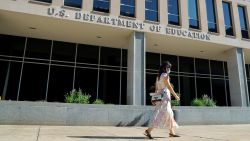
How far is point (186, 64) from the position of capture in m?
20.9

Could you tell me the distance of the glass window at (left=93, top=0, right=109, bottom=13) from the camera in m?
15.4

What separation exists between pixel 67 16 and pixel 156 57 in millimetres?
8643

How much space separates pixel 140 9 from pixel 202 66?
884 cm

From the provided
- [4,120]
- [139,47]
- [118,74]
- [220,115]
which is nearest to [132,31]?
[139,47]

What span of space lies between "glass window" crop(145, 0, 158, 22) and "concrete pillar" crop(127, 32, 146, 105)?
1586 millimetres

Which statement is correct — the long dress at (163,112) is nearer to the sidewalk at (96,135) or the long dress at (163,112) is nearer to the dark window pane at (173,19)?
the sidewalk at (96,135)

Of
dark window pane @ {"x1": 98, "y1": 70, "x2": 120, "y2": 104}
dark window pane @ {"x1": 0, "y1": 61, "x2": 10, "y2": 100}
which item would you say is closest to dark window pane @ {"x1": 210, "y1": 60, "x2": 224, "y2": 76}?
dark window pane @ {"x1": 98, "y1": 70, "x2": 120, "y2": 104}

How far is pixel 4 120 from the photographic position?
33.0 feet

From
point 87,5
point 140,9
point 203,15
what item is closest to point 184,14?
point 203,15

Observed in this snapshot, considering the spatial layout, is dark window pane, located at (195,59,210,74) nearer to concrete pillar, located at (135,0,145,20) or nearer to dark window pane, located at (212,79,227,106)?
dark window pane, located at (212,79,227,106)

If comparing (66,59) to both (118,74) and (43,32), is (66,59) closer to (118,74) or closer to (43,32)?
(43,32)

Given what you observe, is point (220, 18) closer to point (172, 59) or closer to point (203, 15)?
point (203, 15)

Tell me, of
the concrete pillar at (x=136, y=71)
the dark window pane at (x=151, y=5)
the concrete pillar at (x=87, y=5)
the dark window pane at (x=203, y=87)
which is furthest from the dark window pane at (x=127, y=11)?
the dark window pane at (x=203, y=87)

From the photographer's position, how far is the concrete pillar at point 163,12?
54.3ft
